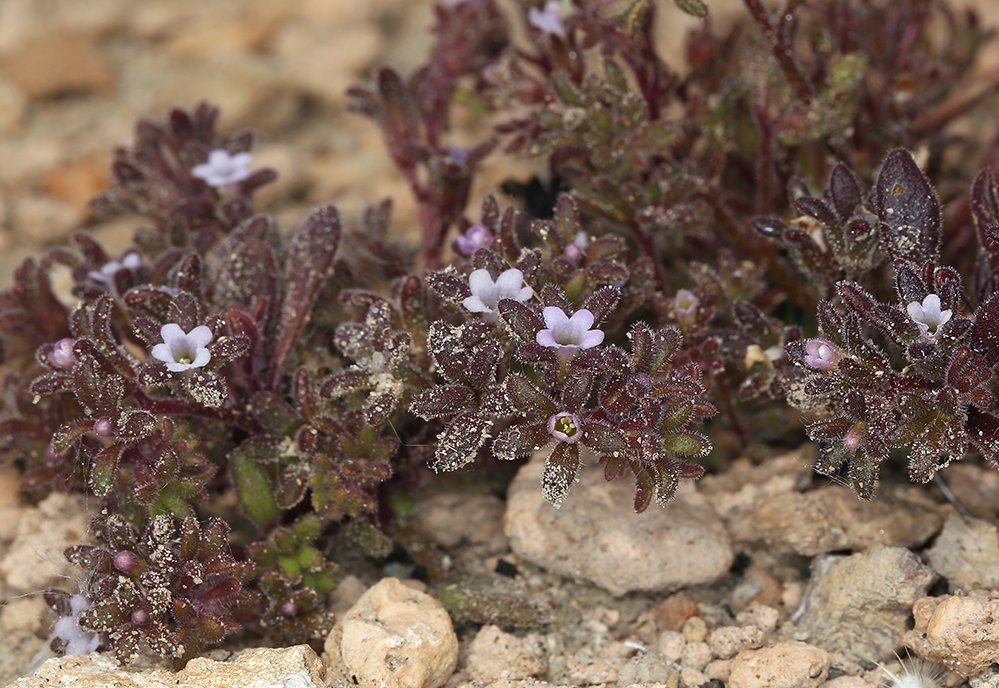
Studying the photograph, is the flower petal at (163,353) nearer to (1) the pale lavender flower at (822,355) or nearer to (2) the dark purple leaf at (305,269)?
(2) the dark purple leaf at (305,269)

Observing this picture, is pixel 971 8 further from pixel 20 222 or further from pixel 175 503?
pixel 20 222

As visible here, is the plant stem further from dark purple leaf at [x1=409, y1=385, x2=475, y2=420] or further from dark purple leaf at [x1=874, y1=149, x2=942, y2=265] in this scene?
dark purple leaf at [x1=409, y1=385, x2=475, y2=420]

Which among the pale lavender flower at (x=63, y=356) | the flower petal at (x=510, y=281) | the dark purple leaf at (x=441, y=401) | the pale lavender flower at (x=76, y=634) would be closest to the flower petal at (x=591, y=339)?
the flower petal at (x=510, y=281)

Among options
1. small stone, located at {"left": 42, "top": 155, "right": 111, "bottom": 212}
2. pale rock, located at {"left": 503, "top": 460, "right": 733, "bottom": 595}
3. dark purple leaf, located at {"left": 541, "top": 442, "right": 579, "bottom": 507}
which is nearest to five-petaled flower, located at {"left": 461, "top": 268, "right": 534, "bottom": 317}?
dark purple leaf, located at {"left": 541, "top": 442, "right": 579, "bottom": 507}

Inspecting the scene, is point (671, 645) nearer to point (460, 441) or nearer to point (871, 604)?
point (871, 604)

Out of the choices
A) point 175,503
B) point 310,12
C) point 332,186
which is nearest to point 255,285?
point 175,503

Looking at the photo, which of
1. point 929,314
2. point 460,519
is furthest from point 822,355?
point 460,519
